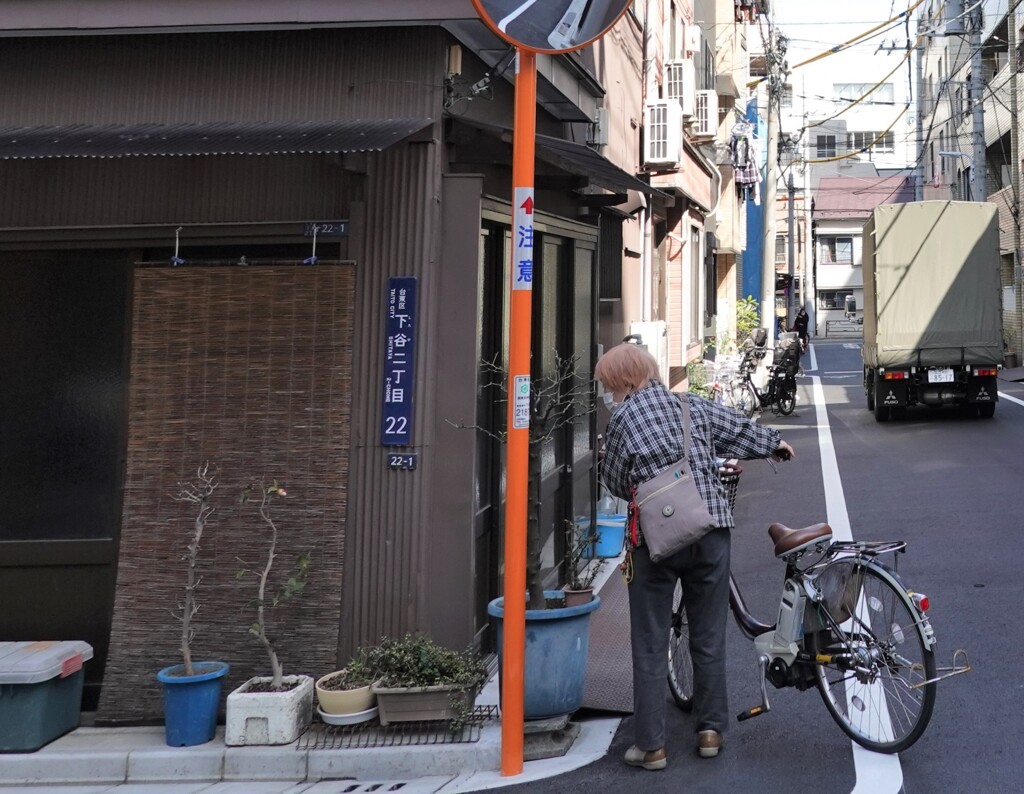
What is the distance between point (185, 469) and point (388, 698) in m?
1.85

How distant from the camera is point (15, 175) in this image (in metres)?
6.75

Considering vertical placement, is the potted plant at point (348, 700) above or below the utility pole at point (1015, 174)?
below

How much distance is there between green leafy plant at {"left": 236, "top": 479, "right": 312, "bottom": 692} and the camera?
19.3ft

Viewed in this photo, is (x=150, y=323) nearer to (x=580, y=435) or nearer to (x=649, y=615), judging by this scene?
(x=649, y=615)

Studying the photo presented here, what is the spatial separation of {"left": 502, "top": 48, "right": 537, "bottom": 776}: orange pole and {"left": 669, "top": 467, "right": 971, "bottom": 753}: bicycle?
1.13m

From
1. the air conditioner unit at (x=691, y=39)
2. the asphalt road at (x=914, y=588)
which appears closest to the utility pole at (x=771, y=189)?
the air conditioner unit at (x=691, y=39)

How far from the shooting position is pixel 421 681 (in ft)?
18.9

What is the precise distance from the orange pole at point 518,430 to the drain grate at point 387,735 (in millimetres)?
445

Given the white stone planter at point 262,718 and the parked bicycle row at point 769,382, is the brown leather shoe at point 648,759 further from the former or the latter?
the parked bicycle row at point 769,382

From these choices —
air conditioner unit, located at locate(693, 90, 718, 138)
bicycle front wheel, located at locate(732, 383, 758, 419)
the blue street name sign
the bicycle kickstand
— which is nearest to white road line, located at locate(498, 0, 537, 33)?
the blue street name sign

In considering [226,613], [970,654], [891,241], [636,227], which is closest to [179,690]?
[226,613]

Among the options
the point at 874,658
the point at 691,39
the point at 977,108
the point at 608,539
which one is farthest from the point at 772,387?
the point at 874,658

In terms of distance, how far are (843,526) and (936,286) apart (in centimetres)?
1019

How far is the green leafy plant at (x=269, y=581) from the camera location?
5.87m
